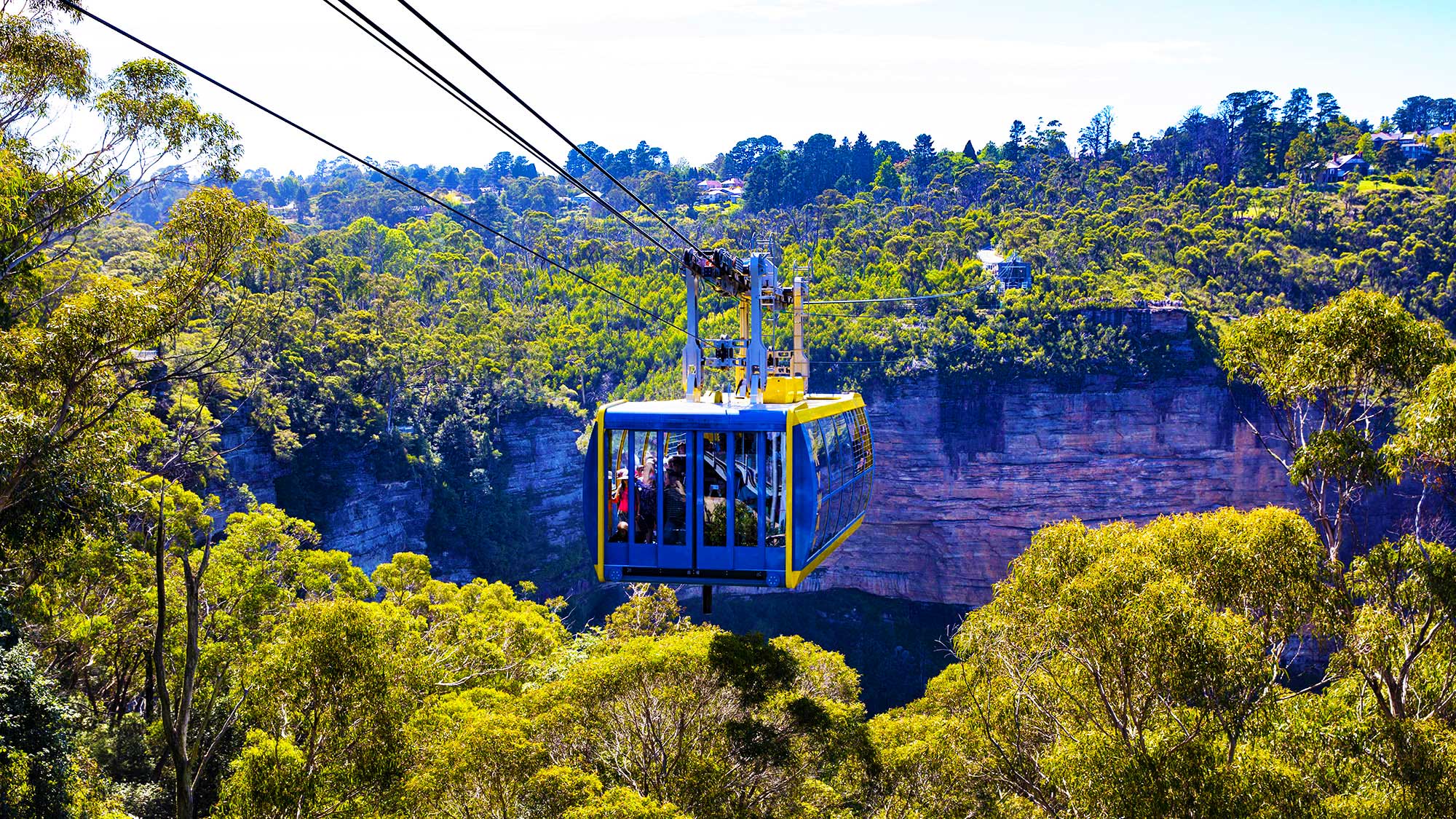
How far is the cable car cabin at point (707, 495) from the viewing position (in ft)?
33.8

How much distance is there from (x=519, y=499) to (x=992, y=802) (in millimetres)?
26351

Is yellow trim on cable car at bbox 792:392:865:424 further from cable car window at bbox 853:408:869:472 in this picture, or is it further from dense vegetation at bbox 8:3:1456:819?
dense vegetation at bbox 8:3:1456:819

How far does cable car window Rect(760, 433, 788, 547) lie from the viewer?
1030 centimetres

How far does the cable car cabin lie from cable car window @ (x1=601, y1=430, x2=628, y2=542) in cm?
1

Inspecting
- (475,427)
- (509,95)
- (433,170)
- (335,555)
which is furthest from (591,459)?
(433,170)

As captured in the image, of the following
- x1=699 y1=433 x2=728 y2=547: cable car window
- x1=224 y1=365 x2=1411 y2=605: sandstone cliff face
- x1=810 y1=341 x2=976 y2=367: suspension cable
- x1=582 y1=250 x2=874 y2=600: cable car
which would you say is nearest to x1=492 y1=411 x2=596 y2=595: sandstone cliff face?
x1=224 y1=365 x2=1411 y2=605: sandstone cliff face

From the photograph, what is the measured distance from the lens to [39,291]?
587 inches

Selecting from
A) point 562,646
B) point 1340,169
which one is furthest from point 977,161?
point 562,646

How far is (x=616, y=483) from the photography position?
34.9 ft

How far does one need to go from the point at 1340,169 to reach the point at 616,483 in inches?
2393

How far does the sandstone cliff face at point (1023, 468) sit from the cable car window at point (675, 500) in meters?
29.7

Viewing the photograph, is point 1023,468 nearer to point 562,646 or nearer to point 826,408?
point 562,646

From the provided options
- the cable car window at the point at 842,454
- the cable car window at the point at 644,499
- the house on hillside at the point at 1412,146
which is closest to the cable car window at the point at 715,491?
the cable car window at the point at 644,499

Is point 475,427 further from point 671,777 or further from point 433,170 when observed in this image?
point 433,170
